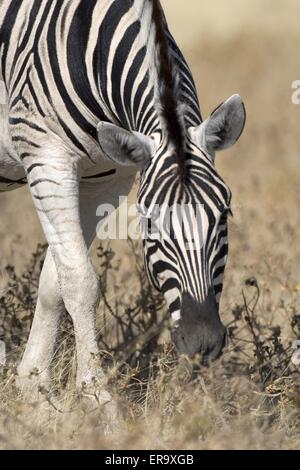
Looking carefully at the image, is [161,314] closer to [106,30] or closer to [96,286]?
[96,286]

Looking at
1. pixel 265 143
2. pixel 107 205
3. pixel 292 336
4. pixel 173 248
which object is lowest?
pixel 292 336

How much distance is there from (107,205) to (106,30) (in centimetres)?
126

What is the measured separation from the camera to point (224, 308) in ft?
24.5

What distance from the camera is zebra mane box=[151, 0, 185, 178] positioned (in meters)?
4.55

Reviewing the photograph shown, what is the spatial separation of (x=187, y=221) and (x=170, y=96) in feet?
2.01

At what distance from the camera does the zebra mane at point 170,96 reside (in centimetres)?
455

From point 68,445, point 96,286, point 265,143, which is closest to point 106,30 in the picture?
point 96,286

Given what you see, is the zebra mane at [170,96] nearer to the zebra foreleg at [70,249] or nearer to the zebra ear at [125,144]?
the zebra ear at [125,144]

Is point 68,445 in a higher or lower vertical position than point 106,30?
lower

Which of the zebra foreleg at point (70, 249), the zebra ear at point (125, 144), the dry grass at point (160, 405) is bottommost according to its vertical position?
the dry grass at point (160, 405)

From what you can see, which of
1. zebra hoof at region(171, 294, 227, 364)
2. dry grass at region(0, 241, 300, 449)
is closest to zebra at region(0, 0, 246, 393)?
zebra hoof at region(171, 294, 227, 364)

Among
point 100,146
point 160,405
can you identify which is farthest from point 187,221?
point 160,405

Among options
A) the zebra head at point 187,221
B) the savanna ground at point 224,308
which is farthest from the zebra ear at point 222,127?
the savanna ground at point 224,308

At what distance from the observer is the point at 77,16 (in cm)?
548
